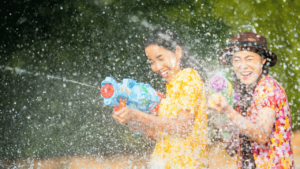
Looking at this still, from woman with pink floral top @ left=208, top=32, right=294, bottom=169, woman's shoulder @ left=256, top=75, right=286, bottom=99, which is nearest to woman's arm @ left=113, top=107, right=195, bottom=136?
woman with pink floral top @ left=208, top=32, right=294, bottom=169

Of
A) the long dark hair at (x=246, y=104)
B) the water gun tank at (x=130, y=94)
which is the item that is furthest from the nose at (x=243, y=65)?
the water gun tank at (x=130, y=94)

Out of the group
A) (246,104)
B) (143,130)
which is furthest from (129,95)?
(246,104)

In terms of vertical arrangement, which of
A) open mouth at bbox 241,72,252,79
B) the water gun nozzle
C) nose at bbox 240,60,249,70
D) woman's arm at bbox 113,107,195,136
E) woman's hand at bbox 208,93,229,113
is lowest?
woman's arm at bbox 113,107,195,136

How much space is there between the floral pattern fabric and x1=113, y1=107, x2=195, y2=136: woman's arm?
19.2 inches

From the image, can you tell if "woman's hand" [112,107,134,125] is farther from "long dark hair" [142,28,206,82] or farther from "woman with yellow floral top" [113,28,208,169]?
"long dark hair" [142,28,206,82]

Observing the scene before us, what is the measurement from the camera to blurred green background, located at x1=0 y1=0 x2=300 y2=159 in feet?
19.7

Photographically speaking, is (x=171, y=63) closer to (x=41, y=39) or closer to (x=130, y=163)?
(x=130, y=163)

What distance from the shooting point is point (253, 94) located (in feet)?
7.55

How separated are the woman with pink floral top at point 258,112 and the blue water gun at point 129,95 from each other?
649mm

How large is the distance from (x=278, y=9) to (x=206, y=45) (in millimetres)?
1741

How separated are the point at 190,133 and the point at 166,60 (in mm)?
682

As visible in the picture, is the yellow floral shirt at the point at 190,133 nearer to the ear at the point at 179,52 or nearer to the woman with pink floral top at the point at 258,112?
the woman with pink floral top at the point at 258,112

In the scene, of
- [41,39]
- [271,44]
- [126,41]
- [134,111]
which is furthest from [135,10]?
[134,111]

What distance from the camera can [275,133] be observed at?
2188 mm
